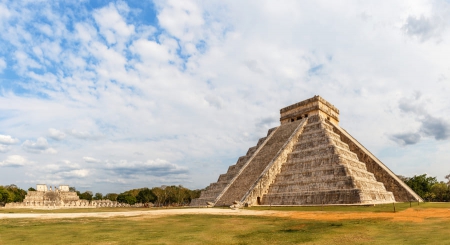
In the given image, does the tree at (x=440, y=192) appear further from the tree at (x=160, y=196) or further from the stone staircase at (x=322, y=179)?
the tree at (x=160, y=196)

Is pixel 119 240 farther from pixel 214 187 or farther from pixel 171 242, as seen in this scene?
pixel 214 187

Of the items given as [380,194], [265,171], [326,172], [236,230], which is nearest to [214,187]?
[265,171]

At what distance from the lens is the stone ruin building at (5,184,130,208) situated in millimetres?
59781

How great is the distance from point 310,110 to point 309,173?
13.6m

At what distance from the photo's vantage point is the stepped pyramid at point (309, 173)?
24.5 metres

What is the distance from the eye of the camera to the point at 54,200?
6356cm

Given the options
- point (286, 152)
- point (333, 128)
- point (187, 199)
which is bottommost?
point (187, 199)

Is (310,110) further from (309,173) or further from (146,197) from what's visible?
(146,197)

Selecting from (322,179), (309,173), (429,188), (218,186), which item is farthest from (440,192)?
(218,186)

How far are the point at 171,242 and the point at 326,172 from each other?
19905mm

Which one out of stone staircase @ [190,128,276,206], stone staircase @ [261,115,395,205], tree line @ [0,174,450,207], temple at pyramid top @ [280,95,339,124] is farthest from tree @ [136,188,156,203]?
stone staircase @ [261,115,395,205]

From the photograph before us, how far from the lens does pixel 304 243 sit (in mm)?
8609

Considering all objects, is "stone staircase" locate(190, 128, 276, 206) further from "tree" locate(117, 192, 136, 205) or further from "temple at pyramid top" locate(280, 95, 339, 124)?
"tree" locate(117, 192, 136, 205)

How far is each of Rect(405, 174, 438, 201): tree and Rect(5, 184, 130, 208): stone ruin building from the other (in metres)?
55.7
